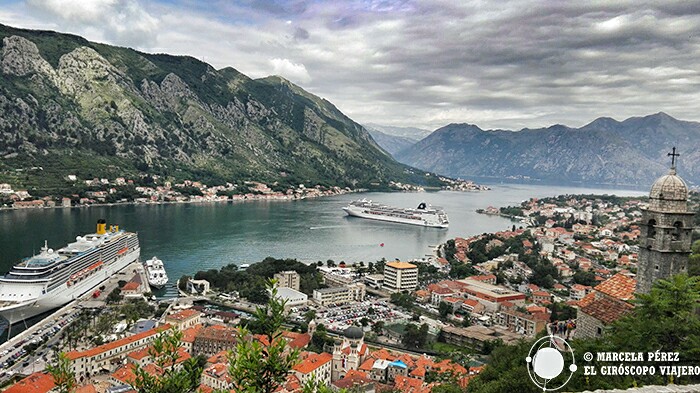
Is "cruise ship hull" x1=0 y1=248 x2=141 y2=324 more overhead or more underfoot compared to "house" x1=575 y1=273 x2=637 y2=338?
more underfoot

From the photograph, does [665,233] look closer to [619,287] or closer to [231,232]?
[619,287]

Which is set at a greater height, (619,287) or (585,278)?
(619,287)

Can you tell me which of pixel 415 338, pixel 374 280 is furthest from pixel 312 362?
pixel 374 280

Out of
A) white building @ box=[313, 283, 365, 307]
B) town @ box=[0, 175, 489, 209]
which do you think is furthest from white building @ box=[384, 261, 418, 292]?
town @ box=[0, 175, 489, 209]

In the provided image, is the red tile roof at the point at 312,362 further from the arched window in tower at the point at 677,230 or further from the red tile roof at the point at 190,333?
the arched window in tower at the point at 677,230

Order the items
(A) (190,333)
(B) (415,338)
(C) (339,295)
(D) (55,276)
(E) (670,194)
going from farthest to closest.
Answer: (C) (339,295) < (D) (55,276) < (B) (415,338) < (A) (190,333) < (E) (670,194)

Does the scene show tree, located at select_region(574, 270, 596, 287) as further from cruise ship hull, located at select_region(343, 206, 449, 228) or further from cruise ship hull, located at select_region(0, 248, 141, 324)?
cruise ship hull, located at select_region(0, 248, 141, 324)

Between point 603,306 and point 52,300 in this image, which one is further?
point 52,300
